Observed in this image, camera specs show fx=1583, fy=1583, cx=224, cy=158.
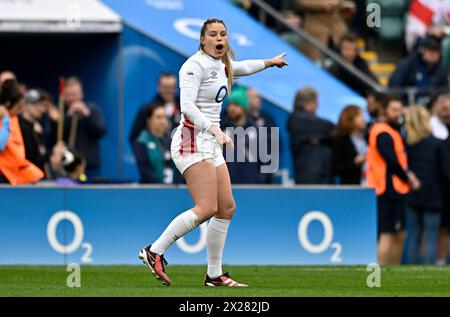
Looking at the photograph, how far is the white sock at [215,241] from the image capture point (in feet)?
42.8

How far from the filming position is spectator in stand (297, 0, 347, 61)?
23562 mm

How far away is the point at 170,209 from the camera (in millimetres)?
17859

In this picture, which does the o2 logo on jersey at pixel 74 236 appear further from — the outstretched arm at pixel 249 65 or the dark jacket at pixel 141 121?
the outstretched arm at pixel 249 65

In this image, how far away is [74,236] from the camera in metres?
17.5

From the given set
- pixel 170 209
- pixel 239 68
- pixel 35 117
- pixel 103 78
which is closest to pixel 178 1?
pixel 103 78

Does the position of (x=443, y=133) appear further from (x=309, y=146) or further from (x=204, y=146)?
(x=204, y=146)

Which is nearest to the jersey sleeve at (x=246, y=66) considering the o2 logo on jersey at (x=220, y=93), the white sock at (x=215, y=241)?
the o2 logo on jersey at (x=220, y=93)

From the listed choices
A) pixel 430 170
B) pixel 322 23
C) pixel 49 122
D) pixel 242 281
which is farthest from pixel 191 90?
pixel 322 23

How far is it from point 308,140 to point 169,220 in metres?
2.49

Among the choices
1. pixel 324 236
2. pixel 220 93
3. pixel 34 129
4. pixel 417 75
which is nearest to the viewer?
pixel 220 93

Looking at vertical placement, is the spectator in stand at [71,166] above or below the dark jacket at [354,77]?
below

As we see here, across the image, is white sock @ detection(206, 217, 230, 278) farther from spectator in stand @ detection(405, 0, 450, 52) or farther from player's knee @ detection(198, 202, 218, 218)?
spectator in stand @ detection(405, 0, 450, 52)

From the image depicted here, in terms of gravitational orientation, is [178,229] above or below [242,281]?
above
